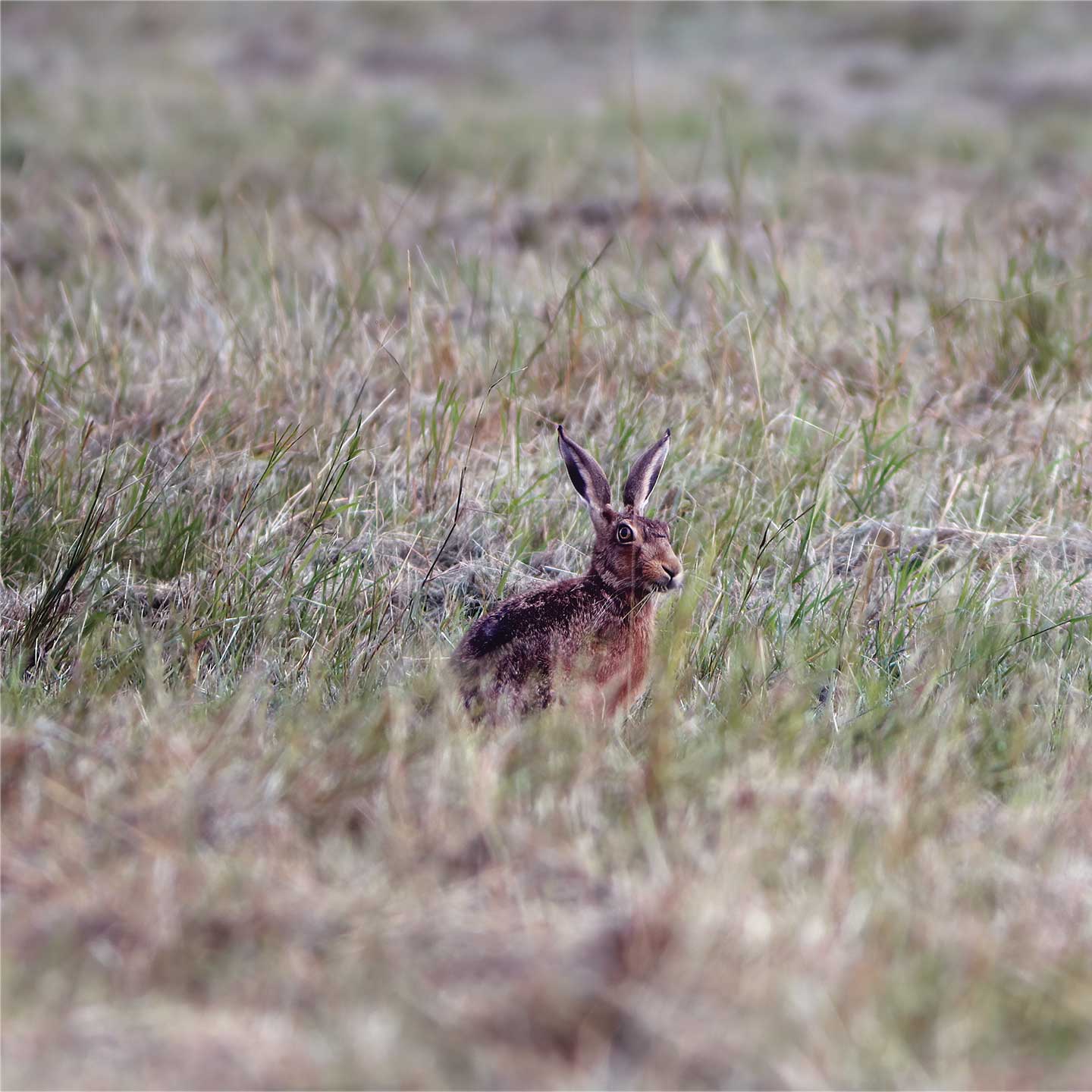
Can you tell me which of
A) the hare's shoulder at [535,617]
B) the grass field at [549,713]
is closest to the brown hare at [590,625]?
the hare's shoulder at [535,617]

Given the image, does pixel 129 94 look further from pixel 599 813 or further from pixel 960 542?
pixel 599 813

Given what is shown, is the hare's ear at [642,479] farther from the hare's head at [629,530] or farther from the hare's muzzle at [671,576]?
the hare's muzzle at [671,576]

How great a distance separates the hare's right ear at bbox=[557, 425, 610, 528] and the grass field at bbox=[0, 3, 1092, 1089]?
36cm

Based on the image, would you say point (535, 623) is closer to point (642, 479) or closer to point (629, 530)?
point (629, 530)

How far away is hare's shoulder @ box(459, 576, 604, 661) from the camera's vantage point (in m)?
3.46

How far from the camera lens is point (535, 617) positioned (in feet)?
11.6

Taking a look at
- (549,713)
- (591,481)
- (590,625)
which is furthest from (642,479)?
(549,713)

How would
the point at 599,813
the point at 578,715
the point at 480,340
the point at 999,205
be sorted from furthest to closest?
the point at 999,205
the point at 480,340
the point at 578,715
the point at 599,813

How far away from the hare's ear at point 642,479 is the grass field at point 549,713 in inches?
11.0

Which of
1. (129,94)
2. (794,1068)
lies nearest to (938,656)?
(794,1068)

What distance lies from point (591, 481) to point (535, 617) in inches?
17.9

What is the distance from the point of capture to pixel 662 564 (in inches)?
143

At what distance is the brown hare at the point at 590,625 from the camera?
3381 millimetres

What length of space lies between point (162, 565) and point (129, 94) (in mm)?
13091
